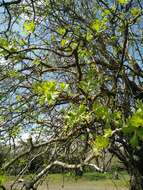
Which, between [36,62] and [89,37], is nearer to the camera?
[89,37]

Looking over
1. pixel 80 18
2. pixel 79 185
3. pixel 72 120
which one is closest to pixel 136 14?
Answer: pixel 80 18

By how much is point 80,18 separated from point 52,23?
629 millimetres

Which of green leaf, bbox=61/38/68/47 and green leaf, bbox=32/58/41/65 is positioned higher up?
green leaf, bbox=61/38/68/47

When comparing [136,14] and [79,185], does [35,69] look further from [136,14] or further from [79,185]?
[79,185]

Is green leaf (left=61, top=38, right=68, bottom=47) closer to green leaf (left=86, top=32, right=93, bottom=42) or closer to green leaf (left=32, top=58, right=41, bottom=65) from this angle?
green leaf (left=86, top=32, right=93, bottom=42)

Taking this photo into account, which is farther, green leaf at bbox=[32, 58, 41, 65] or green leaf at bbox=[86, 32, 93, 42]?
green leaf at bbox=[32, 58, 41, 65]

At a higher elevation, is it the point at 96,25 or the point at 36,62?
the point at 96,25

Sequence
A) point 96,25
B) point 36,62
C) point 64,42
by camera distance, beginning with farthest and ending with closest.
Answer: point 36,62 → point 64,42 → point 96,25

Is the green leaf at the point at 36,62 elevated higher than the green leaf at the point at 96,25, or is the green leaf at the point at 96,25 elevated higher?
the green leaf at the point at 96,25

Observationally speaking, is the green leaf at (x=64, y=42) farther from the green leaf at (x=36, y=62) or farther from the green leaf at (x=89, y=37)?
the green leaf at (x=36, y=62)

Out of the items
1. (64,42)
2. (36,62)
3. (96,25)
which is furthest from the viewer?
(36,62)

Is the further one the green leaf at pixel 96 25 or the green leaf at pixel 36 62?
the green leaf at pixel 36 62

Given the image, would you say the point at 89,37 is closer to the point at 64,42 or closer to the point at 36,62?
the point at 64,42

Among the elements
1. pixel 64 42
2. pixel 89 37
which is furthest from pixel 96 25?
pixel 64 42
